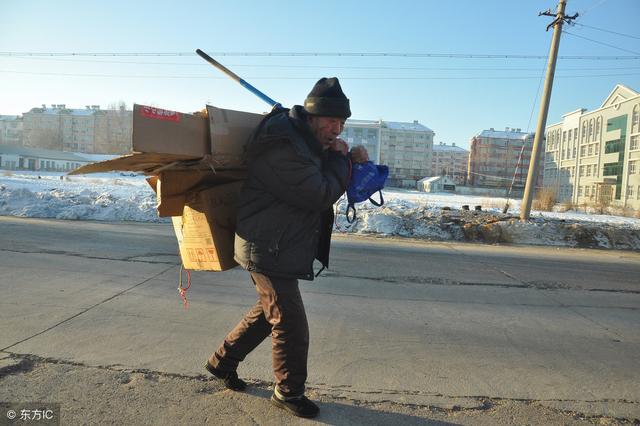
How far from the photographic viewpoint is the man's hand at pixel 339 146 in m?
2.72

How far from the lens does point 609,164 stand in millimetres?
64750

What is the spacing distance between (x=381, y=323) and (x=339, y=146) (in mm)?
2625

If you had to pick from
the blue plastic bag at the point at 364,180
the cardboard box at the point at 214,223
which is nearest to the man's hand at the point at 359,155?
the blue plastic bag at the point at 364,180

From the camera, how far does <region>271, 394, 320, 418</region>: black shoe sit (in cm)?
272

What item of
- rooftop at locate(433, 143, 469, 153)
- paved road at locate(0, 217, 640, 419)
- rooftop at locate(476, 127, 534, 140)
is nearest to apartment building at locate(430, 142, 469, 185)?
rooftop at locate(433, 143, 469, 153)

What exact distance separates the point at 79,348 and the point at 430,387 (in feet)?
8.98

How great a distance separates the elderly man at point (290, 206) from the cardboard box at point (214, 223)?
27 centimetres

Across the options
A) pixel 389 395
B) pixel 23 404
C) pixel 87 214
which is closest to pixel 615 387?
pixel 389 395

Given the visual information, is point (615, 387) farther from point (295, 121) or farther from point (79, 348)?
point (79, 348)

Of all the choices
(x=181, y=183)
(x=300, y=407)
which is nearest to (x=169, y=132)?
(x=181, y=183)

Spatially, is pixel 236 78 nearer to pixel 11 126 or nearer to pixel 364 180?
pixel 364 180

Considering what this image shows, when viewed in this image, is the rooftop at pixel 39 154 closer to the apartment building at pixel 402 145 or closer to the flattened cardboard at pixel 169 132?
the flattened cardboard at pixel 169 132

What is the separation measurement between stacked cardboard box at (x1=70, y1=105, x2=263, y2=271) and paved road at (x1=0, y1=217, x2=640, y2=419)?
103 centimetres
